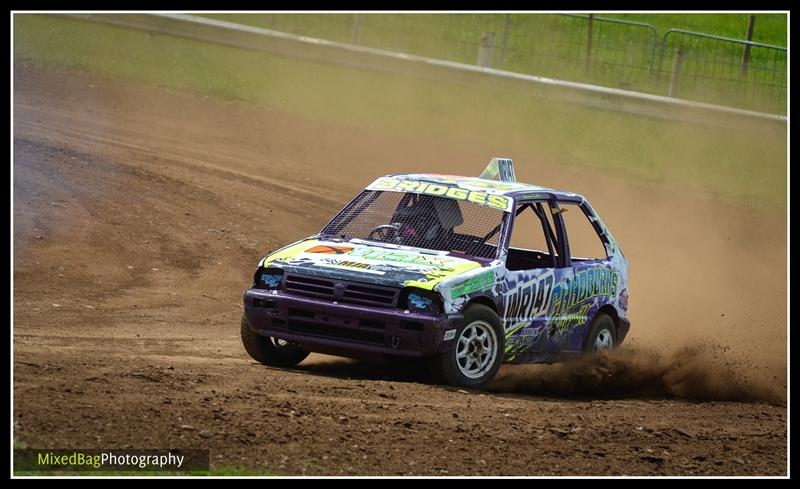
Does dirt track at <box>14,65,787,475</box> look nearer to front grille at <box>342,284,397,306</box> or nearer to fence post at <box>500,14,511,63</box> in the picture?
front grille at <box>342,284,397,306</box>

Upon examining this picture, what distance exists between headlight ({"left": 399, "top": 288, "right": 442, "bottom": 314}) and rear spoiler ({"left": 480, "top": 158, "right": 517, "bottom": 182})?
2.49 metres

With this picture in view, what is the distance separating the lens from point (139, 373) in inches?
342

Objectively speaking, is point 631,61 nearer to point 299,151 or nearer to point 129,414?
point 299,151

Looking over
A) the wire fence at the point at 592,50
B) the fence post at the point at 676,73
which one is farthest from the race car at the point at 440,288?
the wire fence at the point at 592,50

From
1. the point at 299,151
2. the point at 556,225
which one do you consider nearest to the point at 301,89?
the point at 299,151

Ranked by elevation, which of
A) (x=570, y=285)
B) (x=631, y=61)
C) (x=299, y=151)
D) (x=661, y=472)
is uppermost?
(x=631, y=61)

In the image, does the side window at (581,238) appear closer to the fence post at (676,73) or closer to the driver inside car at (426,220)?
the fence post at (676,73)

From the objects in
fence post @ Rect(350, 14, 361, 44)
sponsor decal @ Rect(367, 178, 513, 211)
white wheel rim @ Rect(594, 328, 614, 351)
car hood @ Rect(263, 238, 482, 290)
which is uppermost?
fence post @ Rect(350, 14, 361, 44)

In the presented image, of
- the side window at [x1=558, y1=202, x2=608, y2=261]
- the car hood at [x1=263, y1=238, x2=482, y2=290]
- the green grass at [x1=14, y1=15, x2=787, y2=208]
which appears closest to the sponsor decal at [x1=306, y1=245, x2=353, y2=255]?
the car hood at [x1=263, y1=238, x2=482, y2=290]

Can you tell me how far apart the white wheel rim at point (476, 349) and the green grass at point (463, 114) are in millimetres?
12495

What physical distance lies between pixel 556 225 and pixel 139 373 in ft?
12.8

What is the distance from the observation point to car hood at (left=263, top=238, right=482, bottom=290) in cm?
923

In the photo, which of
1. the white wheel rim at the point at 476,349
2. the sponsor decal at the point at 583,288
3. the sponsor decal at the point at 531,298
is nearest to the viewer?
the white wheel rim at the point at 476,349

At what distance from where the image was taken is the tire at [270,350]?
9.85 metres
